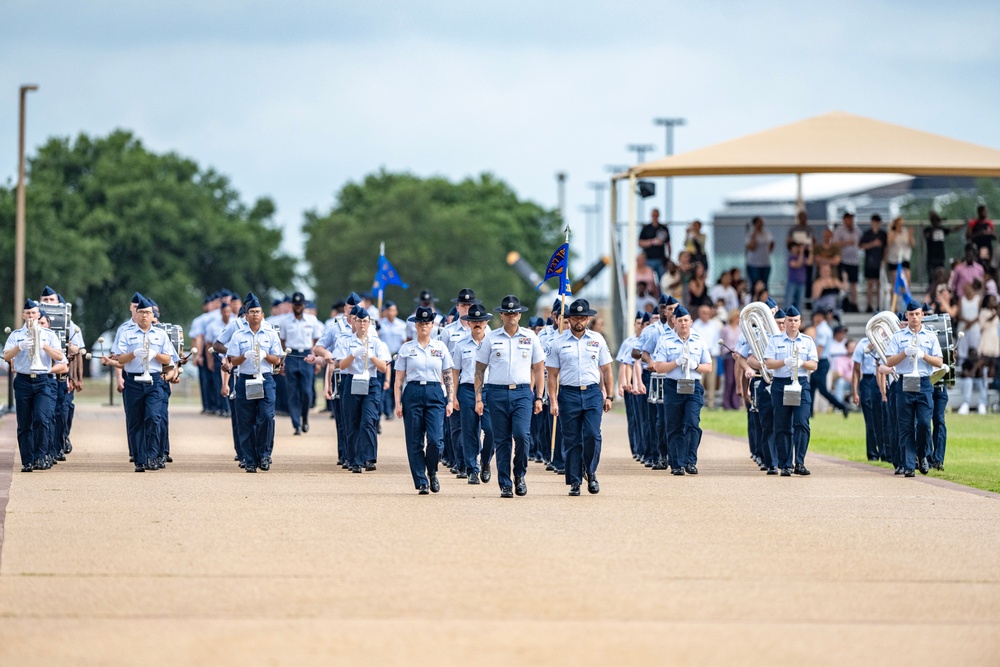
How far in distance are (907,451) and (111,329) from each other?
58.6 m

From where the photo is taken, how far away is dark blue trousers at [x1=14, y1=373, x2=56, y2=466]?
63.8 ft

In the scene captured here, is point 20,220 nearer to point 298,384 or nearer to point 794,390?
point 298,384

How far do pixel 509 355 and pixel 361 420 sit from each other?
3.64 meters

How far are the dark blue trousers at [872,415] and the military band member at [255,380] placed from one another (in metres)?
6.95

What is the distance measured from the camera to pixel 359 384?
19.8 meters

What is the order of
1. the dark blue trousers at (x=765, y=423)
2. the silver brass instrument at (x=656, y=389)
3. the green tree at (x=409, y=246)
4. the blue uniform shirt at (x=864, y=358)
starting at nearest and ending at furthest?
the dark blue trousers at (x=765, y=423), the silver brass instrument at (x=656, y=389), the blue uniform shirt at (x=864, y=358), the green tree at (x=409, y=246)

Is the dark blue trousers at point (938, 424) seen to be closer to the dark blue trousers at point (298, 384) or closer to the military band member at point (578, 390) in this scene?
the military band member at point (578, 390)

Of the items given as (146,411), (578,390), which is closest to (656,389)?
(578,390)

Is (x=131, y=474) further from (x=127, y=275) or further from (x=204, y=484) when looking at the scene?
(x=127, y=275)

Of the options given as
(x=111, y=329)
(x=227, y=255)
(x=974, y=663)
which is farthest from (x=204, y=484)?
(x=227, y=255)

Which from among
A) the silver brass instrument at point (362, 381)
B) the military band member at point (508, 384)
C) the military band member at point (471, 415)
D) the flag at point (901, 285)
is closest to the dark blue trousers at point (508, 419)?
the military band member at point (508, 384)

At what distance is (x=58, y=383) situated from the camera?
20.5 m

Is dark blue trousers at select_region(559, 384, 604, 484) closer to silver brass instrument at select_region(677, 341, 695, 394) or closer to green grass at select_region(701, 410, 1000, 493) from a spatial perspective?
silver brass instrument at select_region(677, 341, 695, 394)

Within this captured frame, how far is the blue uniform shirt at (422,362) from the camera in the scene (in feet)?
56.8
